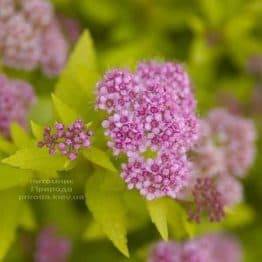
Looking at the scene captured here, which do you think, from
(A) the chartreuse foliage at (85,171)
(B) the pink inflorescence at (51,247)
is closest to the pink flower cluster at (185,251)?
(A) the chartreuse foliage at (85,171)

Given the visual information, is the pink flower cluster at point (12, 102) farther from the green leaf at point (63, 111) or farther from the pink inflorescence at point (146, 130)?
the pink inflorescence at point (146, 130)

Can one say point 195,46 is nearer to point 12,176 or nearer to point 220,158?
point 220,158

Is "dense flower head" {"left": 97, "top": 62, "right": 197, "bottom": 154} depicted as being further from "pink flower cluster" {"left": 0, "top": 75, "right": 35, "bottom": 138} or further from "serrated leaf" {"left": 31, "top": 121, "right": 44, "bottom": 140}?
"pink flower cluster" {"left": 0, "top": 75, "right": 35, "bottom": 138}

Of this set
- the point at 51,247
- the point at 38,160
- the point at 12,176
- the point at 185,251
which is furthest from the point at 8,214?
the point at 185,251

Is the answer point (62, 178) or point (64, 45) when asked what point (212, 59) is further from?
point (62, 178)

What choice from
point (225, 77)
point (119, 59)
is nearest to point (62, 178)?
point (119, 59)

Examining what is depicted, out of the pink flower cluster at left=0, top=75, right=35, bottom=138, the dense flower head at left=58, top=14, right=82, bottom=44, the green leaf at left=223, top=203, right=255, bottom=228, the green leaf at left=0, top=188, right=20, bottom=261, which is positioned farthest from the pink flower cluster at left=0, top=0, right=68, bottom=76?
the green leaf at left=223, top=203, right=255, bottom=228

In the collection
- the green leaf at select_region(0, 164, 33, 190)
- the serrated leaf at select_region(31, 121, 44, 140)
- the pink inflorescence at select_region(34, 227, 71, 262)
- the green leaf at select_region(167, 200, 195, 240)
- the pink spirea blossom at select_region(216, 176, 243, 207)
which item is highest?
the serrated leaf at select_region(31, 121, 44, 140)
